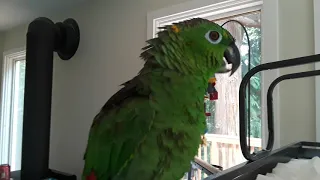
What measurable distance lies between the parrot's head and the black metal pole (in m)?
1.96

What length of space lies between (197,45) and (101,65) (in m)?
1.83

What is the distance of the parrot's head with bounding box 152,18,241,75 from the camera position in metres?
0.91

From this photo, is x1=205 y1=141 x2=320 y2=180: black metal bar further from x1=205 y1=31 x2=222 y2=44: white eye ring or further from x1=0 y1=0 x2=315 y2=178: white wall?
x1=0 y1=0 x2=315 y2=178: white wall

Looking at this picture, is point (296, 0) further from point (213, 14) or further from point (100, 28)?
point (100, 28)

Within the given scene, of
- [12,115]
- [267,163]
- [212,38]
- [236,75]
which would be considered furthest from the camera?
[12,115]

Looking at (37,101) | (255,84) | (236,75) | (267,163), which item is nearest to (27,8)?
(37,101)

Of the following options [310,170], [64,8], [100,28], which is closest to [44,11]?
[64,8]

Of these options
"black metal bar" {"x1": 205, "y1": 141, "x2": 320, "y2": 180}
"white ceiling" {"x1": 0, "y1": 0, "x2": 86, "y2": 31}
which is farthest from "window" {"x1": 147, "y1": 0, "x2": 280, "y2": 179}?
"white ceiling" {"x1": 0, "y1": 0, "x2": 86, "y2": 31}

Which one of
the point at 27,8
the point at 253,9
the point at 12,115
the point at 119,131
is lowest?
the point at 12,115

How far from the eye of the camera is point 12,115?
399 centimetres

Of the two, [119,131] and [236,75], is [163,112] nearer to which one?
[119,131]

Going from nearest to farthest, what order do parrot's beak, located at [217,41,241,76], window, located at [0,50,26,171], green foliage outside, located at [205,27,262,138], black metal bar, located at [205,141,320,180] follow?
black metal bar, located at [205,141,320,180], parrot's beak, located at [217,41,241,76], green foliage outside, located at [205,27,262,138], window, located at [0,50,26,171]

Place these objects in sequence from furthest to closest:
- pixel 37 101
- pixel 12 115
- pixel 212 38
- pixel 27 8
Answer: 1. pixel 12 115
2. pixel 27 8
3. pixel 37 101
4. pixel 212 38

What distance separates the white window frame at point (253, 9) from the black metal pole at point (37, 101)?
3.30 ft
